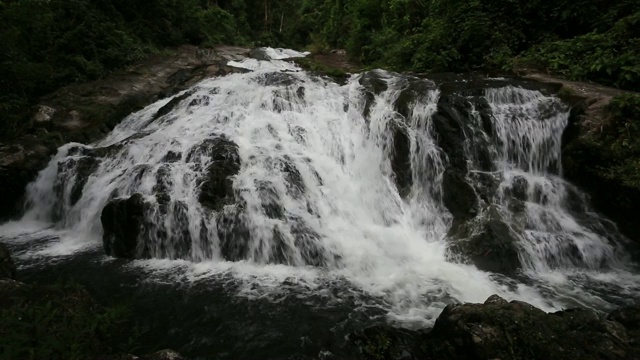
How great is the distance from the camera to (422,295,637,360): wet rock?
3.75 m

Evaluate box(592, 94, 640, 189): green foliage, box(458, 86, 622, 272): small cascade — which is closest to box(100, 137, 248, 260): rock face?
box(458, 86, 622, 272): small cascade

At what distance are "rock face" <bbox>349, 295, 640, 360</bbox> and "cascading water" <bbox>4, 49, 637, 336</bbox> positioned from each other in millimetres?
1070

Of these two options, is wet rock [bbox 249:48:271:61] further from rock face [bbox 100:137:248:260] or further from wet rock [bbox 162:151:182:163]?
rock face [bbox 100:137:248:260]

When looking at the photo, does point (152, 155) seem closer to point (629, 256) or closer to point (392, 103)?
point (392, 103)

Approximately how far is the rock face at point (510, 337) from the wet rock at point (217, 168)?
4.42m

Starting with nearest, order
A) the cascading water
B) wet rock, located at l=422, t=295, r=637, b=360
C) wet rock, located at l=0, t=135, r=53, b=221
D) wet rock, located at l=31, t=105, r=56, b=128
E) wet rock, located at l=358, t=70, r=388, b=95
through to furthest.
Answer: wet rock, located at l=422, t=295, r=637, b=360, the cascading water, wet rock, located at l=0, t=135, r=53, b=221, wet rock, located at l=358, t=70, r=388, b=95, wet rock, located at l=31, t=105, r=56, b=128

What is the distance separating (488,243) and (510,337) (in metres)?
3.47

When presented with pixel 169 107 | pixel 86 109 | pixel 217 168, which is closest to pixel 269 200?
Answer: pixel 217 168

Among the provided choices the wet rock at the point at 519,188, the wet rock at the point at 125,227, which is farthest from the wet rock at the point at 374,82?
the wet rock at the point at 125,227

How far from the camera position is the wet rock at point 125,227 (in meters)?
7.29

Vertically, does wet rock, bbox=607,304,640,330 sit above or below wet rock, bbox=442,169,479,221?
below

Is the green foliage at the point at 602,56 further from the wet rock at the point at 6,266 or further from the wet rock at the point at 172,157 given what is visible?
the wet rock at the point at 6,266

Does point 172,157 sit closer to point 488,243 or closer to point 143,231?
point 143,231

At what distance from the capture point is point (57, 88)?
12867mm
